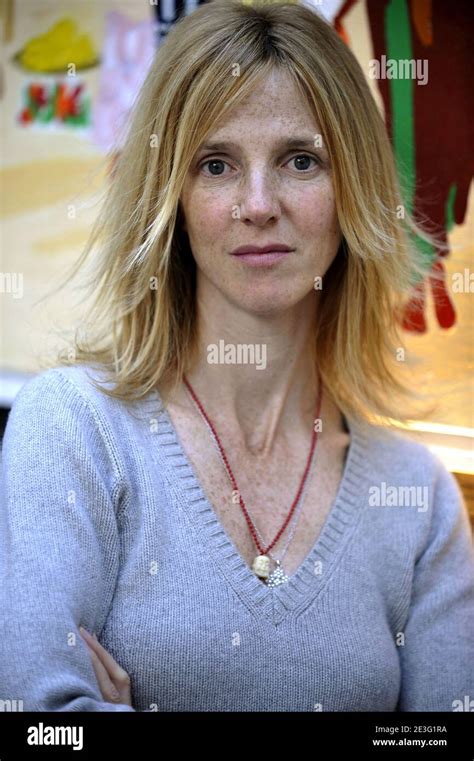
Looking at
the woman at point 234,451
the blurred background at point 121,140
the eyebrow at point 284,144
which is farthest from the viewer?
the blurred background at point 121,140

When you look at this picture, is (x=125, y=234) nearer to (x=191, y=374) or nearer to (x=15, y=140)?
(x=191, y=374)

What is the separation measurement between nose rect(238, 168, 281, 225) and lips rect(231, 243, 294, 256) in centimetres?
4

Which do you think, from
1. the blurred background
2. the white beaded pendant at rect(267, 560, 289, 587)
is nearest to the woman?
the white beaded pendant at rect(267, 560, 289, 587)

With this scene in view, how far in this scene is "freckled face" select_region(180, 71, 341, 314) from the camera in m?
1.75

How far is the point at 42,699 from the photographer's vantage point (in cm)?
152

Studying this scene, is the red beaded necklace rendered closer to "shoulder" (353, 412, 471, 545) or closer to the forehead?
"shoulder" (353, 412, 471, 545)

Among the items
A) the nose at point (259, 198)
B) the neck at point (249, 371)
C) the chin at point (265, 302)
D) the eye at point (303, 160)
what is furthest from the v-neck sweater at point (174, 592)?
the eye at point (303, 160)

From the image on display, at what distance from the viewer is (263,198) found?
1.72 m

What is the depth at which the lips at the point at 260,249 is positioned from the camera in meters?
1.77

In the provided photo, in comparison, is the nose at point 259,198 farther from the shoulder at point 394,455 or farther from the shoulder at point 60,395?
the shoulder at point 394,455

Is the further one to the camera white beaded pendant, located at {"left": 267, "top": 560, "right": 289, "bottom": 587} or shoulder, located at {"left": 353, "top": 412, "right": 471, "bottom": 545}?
shoulder, located at {"left": 353, "top": 412, "right": 471, "bottom": 545}

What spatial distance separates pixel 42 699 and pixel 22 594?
0.16 meters

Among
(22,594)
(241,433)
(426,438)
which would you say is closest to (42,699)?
(22,594)

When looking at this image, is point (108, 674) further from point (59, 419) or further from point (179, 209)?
point (179, 209)
